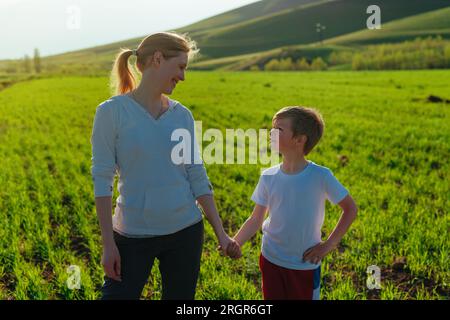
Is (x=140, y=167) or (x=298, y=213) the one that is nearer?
(x=140, y=167)

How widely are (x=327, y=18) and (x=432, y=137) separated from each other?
140213 millimetres

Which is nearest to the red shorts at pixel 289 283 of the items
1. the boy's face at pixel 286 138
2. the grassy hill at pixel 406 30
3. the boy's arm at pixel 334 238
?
the boy's arm at pixel 334 238

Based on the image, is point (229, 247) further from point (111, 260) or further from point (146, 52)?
point (146, 52)

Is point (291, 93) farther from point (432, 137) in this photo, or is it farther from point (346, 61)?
point (346, 61)

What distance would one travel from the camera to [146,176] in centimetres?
265

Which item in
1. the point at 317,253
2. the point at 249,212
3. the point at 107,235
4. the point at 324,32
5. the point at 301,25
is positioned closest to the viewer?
the point at 107,235

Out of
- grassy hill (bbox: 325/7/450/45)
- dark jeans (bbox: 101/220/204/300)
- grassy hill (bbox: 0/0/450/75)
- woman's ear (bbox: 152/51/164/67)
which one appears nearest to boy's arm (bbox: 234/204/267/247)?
dark jeans (bbox: 101/220/204/300)

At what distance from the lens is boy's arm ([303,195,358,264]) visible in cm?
278

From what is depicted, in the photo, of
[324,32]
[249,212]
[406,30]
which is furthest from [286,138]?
[324,32]

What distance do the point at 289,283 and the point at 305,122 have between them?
0.93 m

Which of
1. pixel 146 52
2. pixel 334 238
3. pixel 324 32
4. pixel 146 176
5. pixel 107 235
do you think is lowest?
pixel 334 238

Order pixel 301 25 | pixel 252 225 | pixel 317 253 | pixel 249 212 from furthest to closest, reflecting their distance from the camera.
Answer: pixel 301 25, pixel 249 212, pixel 252 225, pixel 317 253

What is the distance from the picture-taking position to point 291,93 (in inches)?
1033

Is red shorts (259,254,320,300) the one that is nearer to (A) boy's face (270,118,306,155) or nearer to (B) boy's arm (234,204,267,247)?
(B) boy's arm (234,204,267,247)
